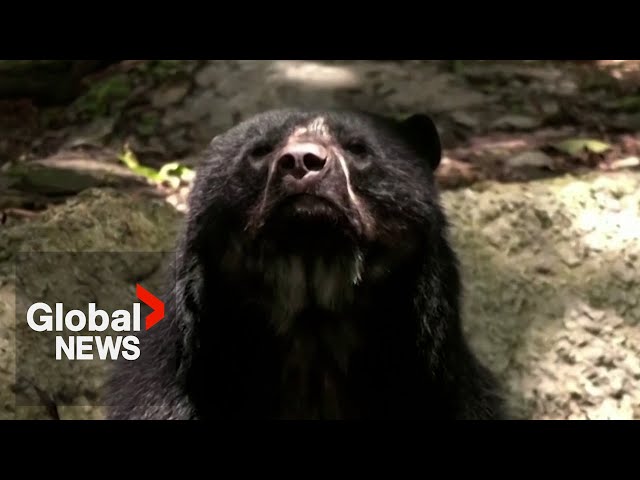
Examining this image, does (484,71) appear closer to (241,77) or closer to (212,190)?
(241,77)

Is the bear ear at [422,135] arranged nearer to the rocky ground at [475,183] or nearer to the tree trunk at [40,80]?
the rocky ground at [475,183]

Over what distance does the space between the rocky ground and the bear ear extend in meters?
1.56

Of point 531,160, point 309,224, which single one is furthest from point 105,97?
point 309,224

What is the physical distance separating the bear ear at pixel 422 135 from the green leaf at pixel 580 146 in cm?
250

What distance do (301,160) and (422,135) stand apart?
39.6 inches

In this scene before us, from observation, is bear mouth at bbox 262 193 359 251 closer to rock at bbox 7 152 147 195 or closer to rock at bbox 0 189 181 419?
rock at bbox 0 189 181 419

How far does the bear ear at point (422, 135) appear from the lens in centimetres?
463

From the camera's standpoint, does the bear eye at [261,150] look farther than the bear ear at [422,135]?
No

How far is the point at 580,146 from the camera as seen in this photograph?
6930 mm

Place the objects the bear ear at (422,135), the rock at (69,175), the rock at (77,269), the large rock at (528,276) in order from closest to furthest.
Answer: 1. the bear ear at (422,135)
2. the rock at (77,269)
3. the large rock at (528,276)
4. the rock at (69,175)

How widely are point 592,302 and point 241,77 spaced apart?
330cm

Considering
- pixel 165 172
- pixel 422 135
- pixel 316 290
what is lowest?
pixel 165 172

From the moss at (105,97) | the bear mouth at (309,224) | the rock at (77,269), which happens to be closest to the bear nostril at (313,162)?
the bear mouth at (309,224)

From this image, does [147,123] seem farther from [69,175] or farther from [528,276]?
[528,276]
